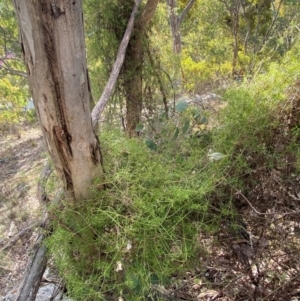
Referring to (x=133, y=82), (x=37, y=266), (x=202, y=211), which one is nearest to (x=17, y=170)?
(x=133, y=82)

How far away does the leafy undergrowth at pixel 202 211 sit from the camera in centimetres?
85

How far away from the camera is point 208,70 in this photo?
16.1ft

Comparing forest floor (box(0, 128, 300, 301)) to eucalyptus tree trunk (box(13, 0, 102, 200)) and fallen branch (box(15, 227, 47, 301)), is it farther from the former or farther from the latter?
eucalyptus tree trunk (box(13, 0, 102, 200))

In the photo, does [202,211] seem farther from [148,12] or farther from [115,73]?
[148,12]

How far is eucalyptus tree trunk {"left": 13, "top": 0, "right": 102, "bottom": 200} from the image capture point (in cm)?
64

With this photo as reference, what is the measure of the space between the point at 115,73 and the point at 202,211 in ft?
2.52

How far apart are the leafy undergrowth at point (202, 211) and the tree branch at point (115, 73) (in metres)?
0.13

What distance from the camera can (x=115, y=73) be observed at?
135 centimetres

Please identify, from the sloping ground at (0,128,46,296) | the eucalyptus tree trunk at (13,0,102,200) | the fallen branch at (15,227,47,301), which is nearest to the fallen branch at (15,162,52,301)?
the fallen branch at (15,227,47,301)

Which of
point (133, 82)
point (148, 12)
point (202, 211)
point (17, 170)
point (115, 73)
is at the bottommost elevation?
point (17, 170)

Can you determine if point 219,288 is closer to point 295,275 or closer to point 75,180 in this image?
point 295,275

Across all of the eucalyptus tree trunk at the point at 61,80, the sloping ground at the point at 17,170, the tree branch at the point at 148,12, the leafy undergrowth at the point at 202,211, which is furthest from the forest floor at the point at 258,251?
the tree branch at the point at 148,12

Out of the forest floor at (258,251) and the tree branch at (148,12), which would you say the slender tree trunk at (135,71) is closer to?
the tree branch at (148,12)

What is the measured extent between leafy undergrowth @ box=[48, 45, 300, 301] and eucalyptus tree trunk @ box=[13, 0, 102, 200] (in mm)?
121
